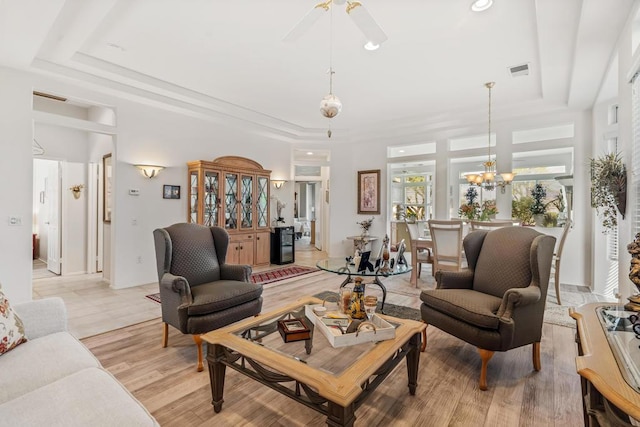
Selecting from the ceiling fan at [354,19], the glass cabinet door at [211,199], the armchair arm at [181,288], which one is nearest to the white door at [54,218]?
the glass cabinet door at [211,199]

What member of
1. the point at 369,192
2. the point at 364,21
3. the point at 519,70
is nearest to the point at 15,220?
the point at 364,21

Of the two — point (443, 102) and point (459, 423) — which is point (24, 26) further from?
point (443, 102)

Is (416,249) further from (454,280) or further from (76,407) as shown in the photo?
(76,407)

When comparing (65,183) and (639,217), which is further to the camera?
(65,183)

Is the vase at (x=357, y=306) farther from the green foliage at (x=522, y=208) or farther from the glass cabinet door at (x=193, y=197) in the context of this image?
the green foliage at (x=522, y=208)

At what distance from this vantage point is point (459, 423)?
177cm

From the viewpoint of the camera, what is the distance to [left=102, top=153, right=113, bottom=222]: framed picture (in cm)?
518

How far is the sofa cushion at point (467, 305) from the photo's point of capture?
2.16 meters

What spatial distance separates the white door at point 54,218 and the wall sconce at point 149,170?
7.06ft

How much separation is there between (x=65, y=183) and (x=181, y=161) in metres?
2.24

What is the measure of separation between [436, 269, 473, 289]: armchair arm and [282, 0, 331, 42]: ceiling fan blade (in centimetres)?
233

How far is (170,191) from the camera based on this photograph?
5176mm

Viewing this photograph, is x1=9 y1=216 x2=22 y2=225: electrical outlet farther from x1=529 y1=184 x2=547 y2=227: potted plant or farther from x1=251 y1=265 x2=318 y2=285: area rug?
x1=529 y1=184 x2=547 y2=227: potted plant

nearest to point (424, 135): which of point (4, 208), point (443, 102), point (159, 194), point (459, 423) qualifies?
point (443, 102)
